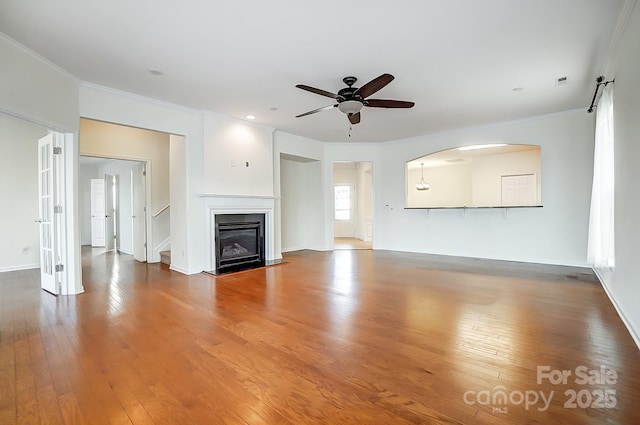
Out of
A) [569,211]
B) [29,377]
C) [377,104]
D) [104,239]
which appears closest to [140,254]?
[104,239]

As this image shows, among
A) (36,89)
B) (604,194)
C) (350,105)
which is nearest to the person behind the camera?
(36,89)

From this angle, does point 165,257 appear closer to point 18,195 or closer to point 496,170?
point 18,195

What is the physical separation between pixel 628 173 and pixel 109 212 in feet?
34.0

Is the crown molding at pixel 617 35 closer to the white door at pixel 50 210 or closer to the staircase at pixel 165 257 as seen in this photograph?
the white door at pixel 50 210

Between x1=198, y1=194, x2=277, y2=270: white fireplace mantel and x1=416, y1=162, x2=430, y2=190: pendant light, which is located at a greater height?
x1=416, y1=162, x2=430, y2=190: pendant light

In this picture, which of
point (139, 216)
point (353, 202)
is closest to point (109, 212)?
point (139, 216)

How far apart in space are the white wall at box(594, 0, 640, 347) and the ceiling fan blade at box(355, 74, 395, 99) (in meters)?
1.90

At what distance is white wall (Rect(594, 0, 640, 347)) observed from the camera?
232 centimetres

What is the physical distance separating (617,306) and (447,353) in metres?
2.28

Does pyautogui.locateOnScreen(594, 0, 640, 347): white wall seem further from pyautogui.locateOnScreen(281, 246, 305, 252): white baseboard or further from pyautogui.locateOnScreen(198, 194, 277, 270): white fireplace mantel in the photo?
pyautogui.locateOnScreen(281, 246, 305, 252): white baseboard

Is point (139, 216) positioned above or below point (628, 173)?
below

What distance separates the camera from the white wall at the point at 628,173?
7.62 feet

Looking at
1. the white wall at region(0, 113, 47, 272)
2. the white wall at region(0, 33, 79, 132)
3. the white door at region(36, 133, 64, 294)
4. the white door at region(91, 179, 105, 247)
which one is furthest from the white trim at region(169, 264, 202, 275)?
the white door at region(91, 179, 105, 247)

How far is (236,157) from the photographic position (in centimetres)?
545
